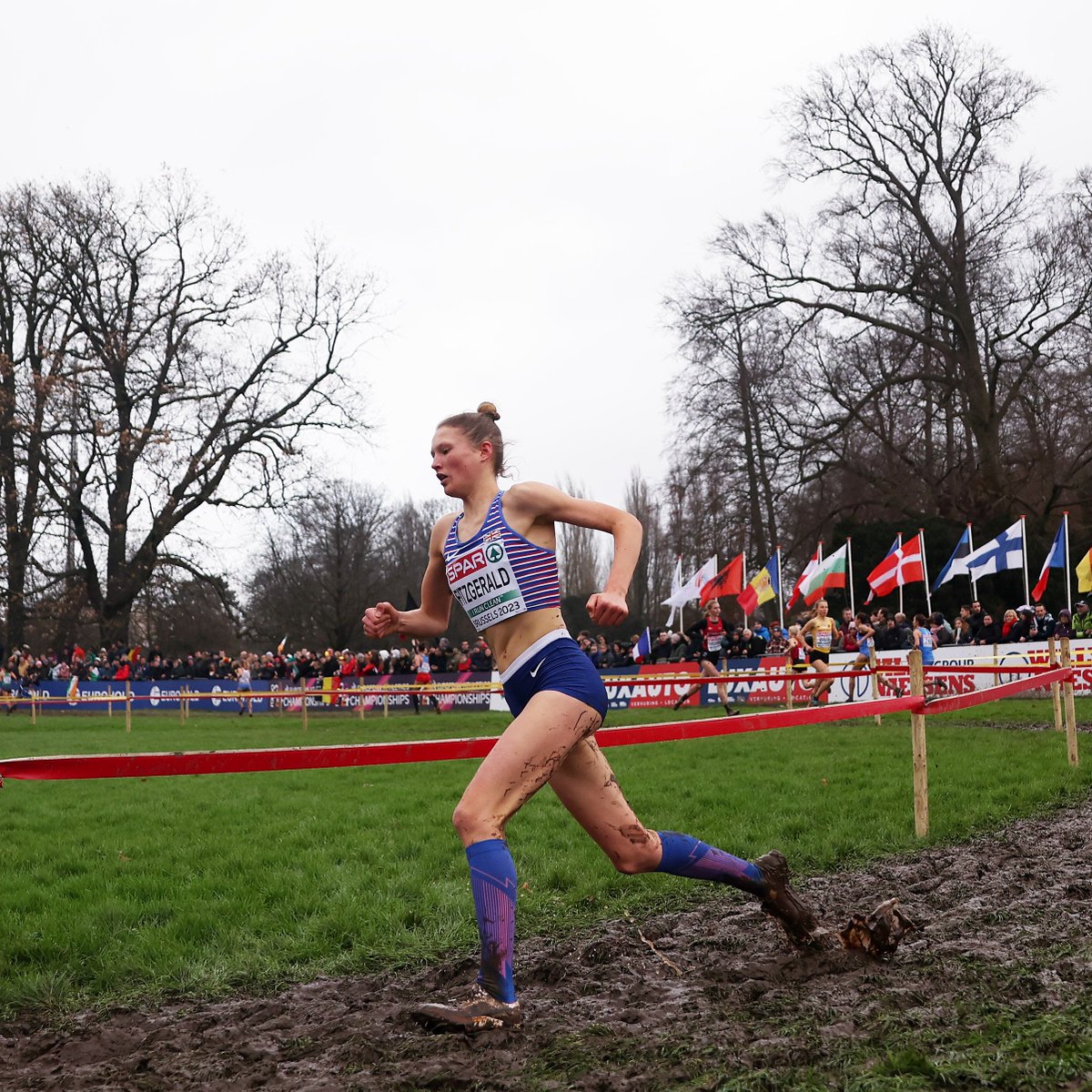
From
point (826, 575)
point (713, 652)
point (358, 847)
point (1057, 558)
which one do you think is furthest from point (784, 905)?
point (826, 575)

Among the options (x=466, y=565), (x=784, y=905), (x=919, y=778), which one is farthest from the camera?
(x=919, y=778)

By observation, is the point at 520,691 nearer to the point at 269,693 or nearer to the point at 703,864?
the point at 703,864

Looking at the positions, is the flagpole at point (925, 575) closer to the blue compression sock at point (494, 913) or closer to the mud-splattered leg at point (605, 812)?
the mud-splattered leg at point (605, 812)

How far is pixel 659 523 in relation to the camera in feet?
194

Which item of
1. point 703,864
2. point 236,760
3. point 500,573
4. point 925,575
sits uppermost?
point 925,575

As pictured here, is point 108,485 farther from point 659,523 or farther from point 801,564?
point 659,523

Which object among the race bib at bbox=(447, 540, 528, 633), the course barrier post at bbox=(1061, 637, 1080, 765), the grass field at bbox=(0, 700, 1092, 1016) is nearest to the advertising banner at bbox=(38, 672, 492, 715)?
the grass field at bbox=(0, 700, 1092, 1016)

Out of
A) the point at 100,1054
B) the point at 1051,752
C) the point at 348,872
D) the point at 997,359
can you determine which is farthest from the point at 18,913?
the point at 997,359

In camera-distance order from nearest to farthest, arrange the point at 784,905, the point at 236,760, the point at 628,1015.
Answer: the point at 628,1015, the point at 236,760, the point at 784,905

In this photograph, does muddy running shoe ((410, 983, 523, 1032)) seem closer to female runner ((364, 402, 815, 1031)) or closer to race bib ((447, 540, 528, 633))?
female runner ((364, 402, 815, 1031))

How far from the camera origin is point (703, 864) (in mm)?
4531

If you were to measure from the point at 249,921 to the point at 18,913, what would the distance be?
4.69ft

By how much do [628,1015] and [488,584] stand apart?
1.62 meters

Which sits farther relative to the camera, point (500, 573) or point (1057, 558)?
point (1057, 558)
